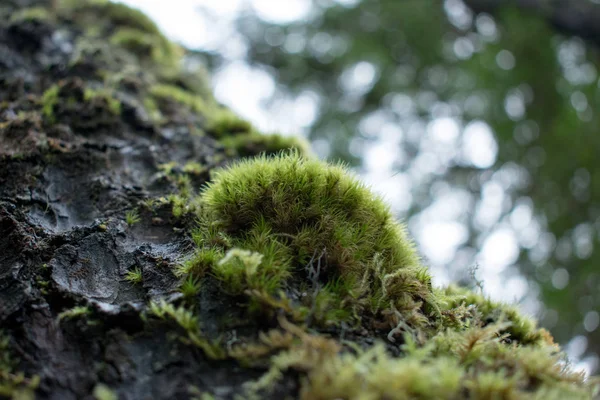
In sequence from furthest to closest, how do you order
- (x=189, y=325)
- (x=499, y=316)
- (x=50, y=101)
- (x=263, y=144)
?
(x=263, y=144) → (x=50, y=101) → (x=499, y=316) → (x=189, y=325)

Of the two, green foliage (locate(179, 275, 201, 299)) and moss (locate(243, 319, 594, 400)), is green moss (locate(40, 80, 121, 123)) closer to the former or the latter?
green foliage (locate(179, 275, 201, 299))

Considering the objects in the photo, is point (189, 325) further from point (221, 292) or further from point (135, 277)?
point (135, 277)

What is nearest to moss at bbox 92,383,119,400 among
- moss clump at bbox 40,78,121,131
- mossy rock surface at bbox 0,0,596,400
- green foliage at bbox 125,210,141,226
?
mossy rock surface at bbox 0,0,596,400

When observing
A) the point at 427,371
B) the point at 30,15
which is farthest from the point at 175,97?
the point at 427,371

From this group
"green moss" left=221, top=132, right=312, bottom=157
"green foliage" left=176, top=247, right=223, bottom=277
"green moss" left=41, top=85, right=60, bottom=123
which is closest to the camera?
"green foliage" left=176, top=247, right=223, bottom=277

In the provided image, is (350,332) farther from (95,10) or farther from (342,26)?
(342,26)

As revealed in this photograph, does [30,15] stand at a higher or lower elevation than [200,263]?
higher

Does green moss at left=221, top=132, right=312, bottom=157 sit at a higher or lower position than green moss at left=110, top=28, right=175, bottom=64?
lower

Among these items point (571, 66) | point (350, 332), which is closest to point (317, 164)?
point (350, 332)

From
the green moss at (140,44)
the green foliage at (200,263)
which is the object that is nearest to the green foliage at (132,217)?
the green foliage at (200,263)
